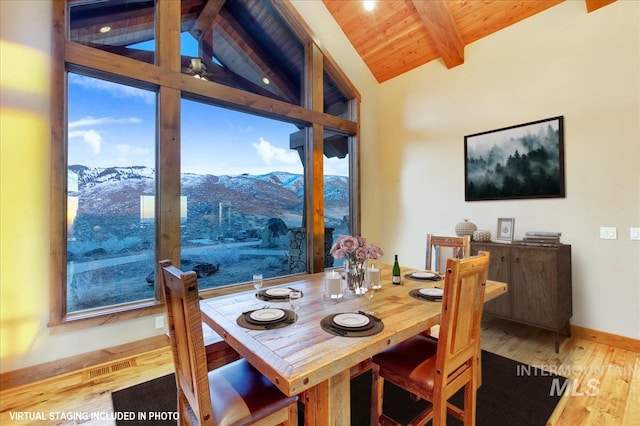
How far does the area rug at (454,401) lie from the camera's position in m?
1.88

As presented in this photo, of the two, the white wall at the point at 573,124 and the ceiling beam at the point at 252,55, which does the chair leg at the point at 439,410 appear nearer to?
the white wall at the point at 573,124

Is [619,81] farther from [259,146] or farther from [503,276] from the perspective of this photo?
[259,146]

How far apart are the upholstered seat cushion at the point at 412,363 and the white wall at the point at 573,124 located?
7.65ft

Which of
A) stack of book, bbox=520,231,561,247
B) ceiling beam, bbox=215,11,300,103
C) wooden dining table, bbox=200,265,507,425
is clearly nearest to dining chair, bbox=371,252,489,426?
wooden dining table, bbox=200,265,507,425

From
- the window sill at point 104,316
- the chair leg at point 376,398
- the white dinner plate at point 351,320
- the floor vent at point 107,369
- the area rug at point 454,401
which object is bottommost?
the area rug at point 454,401

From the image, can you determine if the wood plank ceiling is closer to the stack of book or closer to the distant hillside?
the distant hillside

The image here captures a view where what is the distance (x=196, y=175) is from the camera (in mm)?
3092

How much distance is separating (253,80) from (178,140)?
4.02ft

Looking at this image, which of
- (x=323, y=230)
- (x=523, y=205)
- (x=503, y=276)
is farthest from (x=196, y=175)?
(x=523, y=205)

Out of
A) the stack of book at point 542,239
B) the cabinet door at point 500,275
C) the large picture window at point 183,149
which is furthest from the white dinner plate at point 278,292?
the stack of book at point 542,239

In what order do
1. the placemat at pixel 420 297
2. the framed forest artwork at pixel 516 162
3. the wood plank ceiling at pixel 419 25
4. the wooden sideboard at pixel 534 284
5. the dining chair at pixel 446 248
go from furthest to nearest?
1. the wood plank ceiling at pixel 419 25
2. the framed forest artwork at pixel 516 162
3. the wooden sideboard at pixel 534 284
4. the dining chair at pixel 446 248
5. the placemat at pixel 420 297

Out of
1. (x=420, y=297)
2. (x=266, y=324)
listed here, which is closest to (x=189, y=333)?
(x=266, y=324)

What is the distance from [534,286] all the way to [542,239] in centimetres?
50

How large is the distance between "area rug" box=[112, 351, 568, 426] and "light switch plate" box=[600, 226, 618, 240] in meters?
1.47
